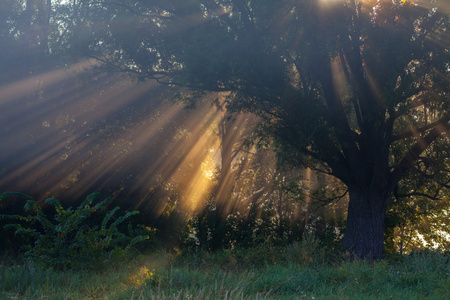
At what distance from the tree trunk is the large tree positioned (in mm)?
30

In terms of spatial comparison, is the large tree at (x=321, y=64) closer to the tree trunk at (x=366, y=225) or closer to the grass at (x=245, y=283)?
the tree trunk at (x=366, y=225)

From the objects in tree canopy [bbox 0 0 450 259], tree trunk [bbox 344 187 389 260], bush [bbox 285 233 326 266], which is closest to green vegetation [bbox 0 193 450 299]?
bush [bbox 285 233 326 266]

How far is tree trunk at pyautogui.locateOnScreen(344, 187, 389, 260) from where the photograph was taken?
1241 cm

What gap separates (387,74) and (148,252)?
9548 mm

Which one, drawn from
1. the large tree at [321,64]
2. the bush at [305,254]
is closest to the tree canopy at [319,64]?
the large tree at [321,64]

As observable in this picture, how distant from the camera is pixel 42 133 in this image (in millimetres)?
16672

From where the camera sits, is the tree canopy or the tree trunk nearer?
the tree canopy

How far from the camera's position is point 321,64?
1168cm

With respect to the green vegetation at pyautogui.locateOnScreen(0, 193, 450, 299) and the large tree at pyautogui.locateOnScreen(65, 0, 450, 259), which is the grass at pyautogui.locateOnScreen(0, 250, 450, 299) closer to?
the green vegetation at pyautogui.locateOnScreen(0, 193, 450, 299)

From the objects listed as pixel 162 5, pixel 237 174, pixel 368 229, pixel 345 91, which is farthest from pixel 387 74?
pixel 237 174

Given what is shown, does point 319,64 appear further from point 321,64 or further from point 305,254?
point 305,254

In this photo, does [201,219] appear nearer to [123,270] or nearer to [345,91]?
[345,91]

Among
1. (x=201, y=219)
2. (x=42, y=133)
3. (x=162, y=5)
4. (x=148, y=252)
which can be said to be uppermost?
(x=162, y=5)

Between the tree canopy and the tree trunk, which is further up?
the tree canopy
